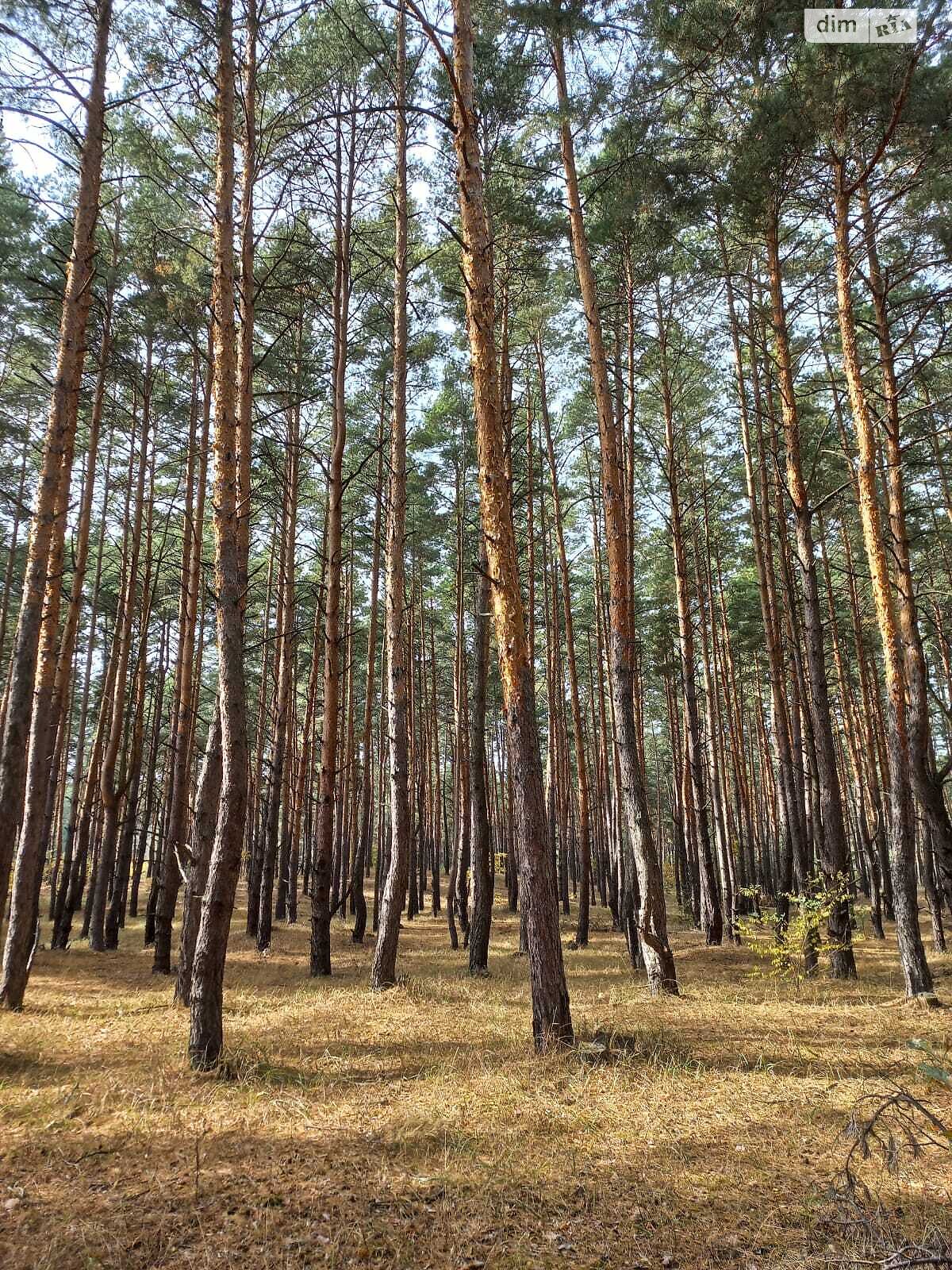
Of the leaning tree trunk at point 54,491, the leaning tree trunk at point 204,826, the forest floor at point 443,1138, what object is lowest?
the forest floor at point 443,1138

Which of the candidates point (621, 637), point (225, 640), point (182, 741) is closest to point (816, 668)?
point (621, 637)

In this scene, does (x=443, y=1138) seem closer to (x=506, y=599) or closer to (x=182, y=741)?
(x=506, y=599)

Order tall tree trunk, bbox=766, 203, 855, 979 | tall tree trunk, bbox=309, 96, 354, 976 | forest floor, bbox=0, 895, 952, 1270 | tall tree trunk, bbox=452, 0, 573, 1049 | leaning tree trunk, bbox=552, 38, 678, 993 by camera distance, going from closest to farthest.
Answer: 1. forest floor, bbox=0, 895, 952, 1270
2. tall tree trunk, bbox=452, 0, 573, 1049
3. leaning tree trunk, bbox=552, 38, 678, 993
4. tall tree trunk, bbox=766, 203, 855, 979
5. tall tree trunk, bbox=309, 96, 354, 976

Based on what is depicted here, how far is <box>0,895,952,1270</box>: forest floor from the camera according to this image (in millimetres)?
3283

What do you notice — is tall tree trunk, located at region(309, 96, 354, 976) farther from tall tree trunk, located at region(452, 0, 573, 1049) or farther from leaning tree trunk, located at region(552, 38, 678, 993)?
tall tree trunk, located at region(452, 0, 573, 1049)

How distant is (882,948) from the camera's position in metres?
14.1

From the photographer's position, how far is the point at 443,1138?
4.32 metres

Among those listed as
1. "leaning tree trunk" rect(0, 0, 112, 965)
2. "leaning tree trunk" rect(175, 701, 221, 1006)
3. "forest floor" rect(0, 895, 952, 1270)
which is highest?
"leaning tree trunk" rect(0, 0, 112, 965)

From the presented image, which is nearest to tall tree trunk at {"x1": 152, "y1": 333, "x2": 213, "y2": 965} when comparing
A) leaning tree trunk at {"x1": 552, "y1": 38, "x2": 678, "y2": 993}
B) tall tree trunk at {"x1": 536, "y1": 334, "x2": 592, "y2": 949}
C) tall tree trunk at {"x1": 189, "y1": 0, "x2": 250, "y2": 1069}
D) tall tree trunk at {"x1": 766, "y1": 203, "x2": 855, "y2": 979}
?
tall tree trunk at {"x1": 189, "y1": 0, "x2": 250, "y2": 1069}

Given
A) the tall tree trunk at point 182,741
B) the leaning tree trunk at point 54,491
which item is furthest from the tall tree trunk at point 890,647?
the leaning tree trunk at point 54,491

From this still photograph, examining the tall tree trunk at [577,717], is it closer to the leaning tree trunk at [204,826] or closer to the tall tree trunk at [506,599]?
the tall tree trunk at [506,599]

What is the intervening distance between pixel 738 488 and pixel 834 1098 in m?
16.5

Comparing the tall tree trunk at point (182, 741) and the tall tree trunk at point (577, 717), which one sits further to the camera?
the tall tree trunk at point (577, 717)

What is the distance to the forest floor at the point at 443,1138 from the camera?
3283mm
